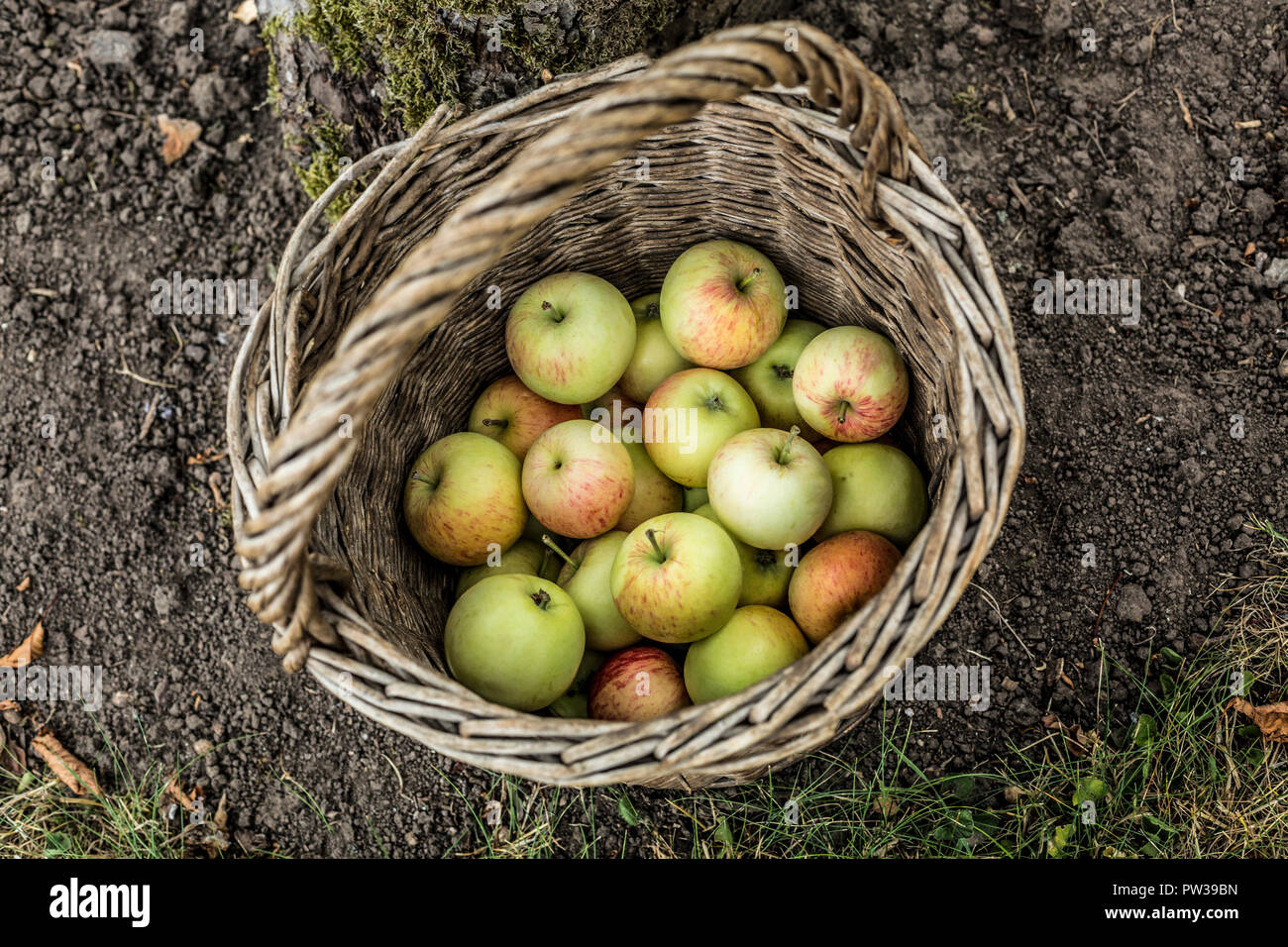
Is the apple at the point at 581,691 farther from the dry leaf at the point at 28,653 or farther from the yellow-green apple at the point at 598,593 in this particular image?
the dry leaf at the point at 28,653

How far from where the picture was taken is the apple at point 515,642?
5.66 ft

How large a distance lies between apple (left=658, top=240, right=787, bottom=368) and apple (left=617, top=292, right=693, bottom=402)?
97mm

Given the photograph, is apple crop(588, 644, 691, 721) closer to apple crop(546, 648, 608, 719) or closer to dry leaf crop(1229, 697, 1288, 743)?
apple crop(546, 648, 608, 719)

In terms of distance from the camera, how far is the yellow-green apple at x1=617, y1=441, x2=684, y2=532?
2.11 metres

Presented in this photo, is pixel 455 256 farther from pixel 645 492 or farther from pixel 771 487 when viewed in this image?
pixel 645 492

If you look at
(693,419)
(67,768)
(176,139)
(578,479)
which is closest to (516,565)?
(578,479)

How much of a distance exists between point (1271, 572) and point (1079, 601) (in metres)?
0.49

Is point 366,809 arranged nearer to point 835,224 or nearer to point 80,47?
point 835,224

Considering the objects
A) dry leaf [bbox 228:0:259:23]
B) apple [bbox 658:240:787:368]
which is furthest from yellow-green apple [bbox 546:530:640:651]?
dry leaf [bbox 228:0:259:23]

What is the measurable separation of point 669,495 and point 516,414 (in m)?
0.40

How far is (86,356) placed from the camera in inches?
107

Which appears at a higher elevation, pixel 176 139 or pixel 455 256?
pixel 176 139

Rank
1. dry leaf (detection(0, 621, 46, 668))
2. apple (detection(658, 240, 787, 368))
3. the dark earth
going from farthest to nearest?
dry leaf (detection(0, 621, 46, 668)) → the dark earth → apple (detection(658, 240, 787, 368))

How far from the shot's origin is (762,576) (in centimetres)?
200
